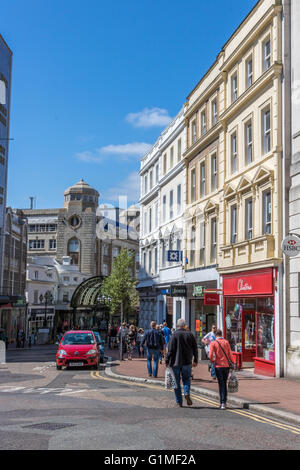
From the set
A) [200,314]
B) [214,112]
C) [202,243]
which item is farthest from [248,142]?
[200,314]

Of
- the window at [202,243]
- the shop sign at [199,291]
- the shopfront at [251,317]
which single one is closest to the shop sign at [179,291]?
the window at [202,243]

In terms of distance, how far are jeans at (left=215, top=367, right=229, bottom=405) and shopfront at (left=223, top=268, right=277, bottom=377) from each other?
8.08 meters

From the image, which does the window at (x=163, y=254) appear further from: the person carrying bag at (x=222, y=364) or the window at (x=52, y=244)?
the window at (x=52, y=244)

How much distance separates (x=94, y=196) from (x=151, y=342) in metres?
82.6

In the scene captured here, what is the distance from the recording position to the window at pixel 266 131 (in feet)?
69.7

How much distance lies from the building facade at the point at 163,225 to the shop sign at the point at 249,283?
7.02 m

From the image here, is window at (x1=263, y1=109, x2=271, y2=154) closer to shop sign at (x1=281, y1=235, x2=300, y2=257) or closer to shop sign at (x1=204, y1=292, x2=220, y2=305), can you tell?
shop sign at (x1=281, y1=235, x2=300, y2=257)

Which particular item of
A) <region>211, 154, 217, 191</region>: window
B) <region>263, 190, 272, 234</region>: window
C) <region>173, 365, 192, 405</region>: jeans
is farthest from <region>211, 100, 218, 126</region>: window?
<region>173, 365, 192, 405</region>: jeans

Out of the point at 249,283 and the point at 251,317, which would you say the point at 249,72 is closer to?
the point at 249,283

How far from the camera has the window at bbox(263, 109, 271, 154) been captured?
21250 millimetres

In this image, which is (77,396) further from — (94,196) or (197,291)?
(94,196)

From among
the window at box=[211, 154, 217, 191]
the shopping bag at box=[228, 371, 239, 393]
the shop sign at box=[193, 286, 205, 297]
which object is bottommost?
the shopping bag at box=[228, 371, 239, 393]

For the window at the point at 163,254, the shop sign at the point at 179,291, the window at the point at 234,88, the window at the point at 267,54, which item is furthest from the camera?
the window at the point at 163,254

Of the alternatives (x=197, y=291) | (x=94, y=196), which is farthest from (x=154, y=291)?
(x=94, y=196)
